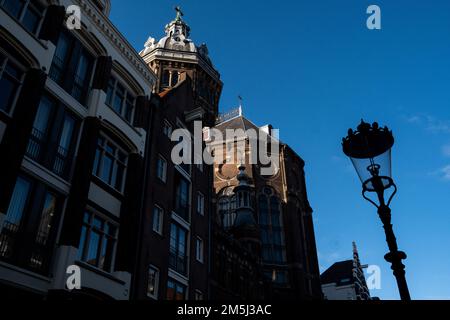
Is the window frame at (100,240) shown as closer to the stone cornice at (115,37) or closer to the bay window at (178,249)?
the bay window at (178,249)

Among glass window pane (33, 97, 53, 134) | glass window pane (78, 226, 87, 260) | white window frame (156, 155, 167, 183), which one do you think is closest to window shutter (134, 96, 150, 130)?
white window frame (156, 155, 167, 183)

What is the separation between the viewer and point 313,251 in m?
55.8

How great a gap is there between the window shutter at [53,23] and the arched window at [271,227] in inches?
1549

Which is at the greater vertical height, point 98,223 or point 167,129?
point 167,129

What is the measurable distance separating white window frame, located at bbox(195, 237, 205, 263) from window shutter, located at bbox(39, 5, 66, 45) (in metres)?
13.3

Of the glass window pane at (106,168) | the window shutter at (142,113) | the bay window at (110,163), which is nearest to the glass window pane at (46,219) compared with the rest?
the bay window at (110,163)

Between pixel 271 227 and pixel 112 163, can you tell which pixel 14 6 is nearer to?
pixel 112 163

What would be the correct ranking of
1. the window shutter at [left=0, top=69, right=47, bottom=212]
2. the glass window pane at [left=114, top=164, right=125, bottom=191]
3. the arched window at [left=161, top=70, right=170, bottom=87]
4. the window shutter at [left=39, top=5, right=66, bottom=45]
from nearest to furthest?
the window shutter at [left=0, top=69, right=47, bottom=212] → the window shutter at [left=39, top=5, right=66, bottom=45] → the glass window pane at [left=114, top=164, right=125, bottom=191] → the arched window at [left=161, top=70, right=170, bottom=87]

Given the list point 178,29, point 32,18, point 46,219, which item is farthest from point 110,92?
point 178,29

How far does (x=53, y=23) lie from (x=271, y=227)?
40640mm

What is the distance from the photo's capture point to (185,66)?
54.5 metres

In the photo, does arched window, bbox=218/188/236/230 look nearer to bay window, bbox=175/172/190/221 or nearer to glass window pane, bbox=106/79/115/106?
bay window, bbox=175/172/190/221

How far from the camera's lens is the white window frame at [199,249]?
24284 millimetres

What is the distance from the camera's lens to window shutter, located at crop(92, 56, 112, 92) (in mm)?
18281
